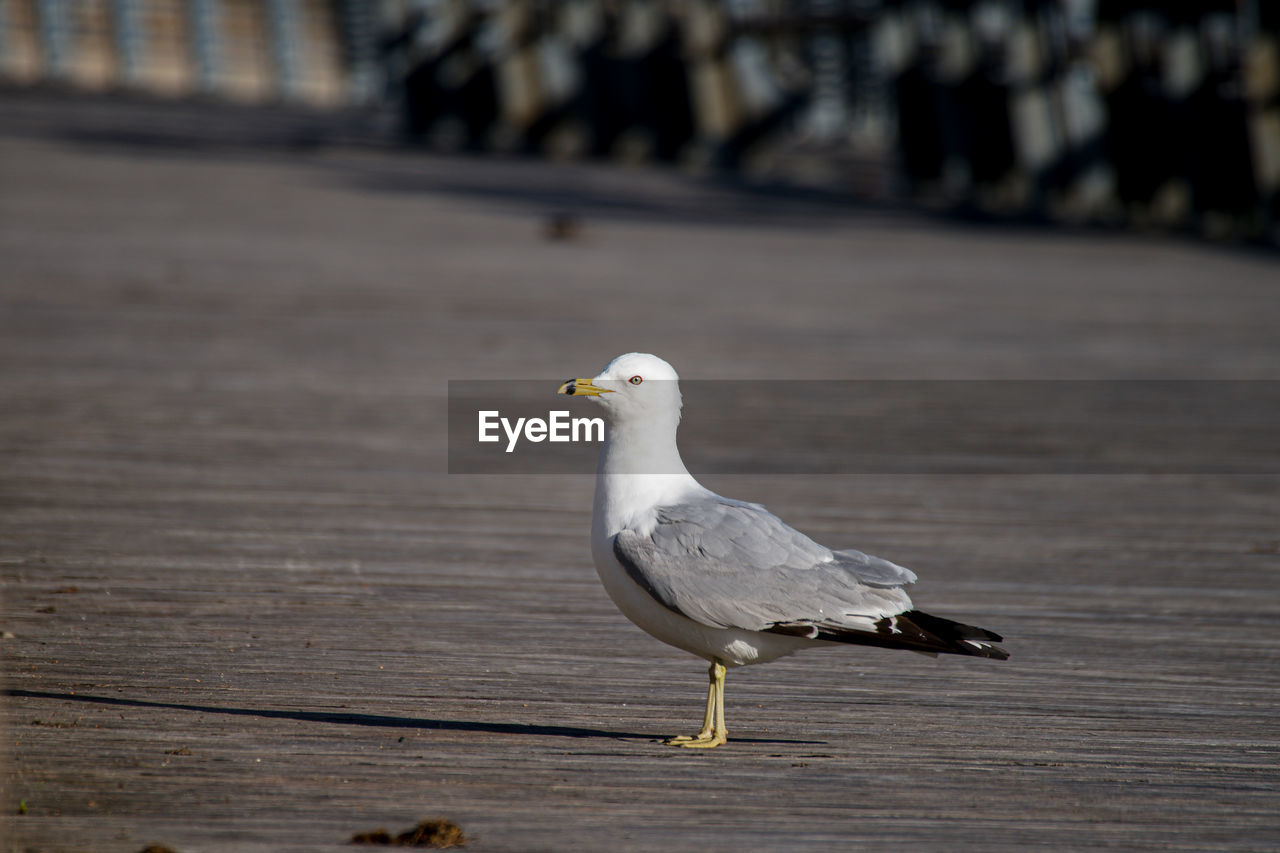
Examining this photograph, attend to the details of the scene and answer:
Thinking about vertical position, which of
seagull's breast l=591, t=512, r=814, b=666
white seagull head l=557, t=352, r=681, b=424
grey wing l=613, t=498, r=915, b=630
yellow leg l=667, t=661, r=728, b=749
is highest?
white seagull head l=557, t=352, r=681, b=424

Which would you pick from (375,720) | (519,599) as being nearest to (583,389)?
(375,720)

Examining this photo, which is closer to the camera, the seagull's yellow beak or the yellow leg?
the seagull's yellow beak

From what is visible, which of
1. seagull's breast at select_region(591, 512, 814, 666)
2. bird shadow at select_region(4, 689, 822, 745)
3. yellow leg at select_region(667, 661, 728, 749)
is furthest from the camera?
bird shadow at select_region(4, 689, 822, 745)

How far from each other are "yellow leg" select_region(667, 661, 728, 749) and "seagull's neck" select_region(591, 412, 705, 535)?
0.35 m

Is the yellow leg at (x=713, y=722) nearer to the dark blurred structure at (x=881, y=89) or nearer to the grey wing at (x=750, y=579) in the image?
the grey wing at (x=750, y=579)

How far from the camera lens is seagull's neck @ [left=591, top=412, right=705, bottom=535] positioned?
3404 millimetres

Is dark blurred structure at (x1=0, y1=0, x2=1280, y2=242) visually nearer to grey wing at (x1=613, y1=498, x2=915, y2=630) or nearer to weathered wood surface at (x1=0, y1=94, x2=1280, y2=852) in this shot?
weathered wood surface at (x1=0, y1=94, x2=1280, y2=852)

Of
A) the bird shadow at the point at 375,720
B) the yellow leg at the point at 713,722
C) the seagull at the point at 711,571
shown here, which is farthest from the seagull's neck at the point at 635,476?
the bird shadow at the point at 375,720

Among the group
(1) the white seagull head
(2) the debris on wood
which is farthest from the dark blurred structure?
(2) the debris on wood

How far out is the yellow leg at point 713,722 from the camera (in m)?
3.48

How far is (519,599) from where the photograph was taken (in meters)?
4.76

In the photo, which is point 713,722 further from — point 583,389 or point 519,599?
point 519,599

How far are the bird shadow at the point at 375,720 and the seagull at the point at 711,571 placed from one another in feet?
0.58

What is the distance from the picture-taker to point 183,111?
94.4 ft
